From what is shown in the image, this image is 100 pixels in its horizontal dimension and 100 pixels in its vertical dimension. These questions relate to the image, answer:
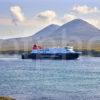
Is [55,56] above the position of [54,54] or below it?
below

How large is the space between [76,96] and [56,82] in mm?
12008

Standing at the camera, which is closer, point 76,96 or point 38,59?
point 76,96

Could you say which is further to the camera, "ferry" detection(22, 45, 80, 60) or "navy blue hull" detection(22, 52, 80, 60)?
"ferry" detection(22, 45, 80, 60)

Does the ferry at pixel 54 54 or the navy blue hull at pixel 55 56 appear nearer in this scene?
the navy blue hull at pixel 55 56

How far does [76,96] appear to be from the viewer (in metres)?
38.5

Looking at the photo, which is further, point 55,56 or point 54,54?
point 54,54

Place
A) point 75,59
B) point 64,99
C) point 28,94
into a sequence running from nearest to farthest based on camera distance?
point 64,99 → point 28,94 → point 75,59

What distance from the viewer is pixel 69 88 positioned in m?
44.5

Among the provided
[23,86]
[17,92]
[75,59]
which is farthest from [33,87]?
[75,59]

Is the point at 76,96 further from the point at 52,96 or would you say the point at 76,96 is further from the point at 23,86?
the point at 23,86

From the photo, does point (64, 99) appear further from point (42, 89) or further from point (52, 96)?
point (42, 89)

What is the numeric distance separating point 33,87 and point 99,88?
557cm

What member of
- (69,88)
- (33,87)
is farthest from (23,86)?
(69,88)

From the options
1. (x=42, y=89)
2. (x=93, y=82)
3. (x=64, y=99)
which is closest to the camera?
(x=64, y=99)
